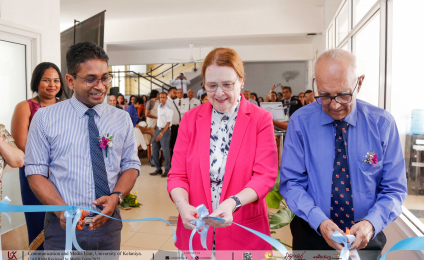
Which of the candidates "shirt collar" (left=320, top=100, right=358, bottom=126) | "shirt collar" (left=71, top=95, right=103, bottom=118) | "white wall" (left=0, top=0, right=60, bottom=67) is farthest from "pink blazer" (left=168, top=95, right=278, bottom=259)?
"white wall" (left=0, top=0, right=60, bottom=67)

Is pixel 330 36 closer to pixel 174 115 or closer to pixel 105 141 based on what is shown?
pixel 174 115

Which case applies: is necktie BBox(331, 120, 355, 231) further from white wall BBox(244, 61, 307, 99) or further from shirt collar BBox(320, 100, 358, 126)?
white wall BBox(244, 61, 307, 99)

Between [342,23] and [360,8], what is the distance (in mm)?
1548

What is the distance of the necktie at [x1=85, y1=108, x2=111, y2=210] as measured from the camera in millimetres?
1536

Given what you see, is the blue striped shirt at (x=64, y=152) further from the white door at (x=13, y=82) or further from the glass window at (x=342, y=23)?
the glass window at (x=342, y=23)

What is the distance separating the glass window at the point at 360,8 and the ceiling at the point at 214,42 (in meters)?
6.02

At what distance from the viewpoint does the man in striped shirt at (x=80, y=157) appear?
1.50 m

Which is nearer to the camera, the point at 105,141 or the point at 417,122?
the point at 105,141

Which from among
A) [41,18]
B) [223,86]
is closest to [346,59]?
[223,86]

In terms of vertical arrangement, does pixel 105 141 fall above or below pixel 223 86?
below

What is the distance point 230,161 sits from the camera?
148 cm

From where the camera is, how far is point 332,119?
1.37m

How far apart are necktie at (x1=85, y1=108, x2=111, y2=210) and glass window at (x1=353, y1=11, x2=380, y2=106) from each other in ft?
8.95

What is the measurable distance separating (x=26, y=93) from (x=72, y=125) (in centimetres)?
304
